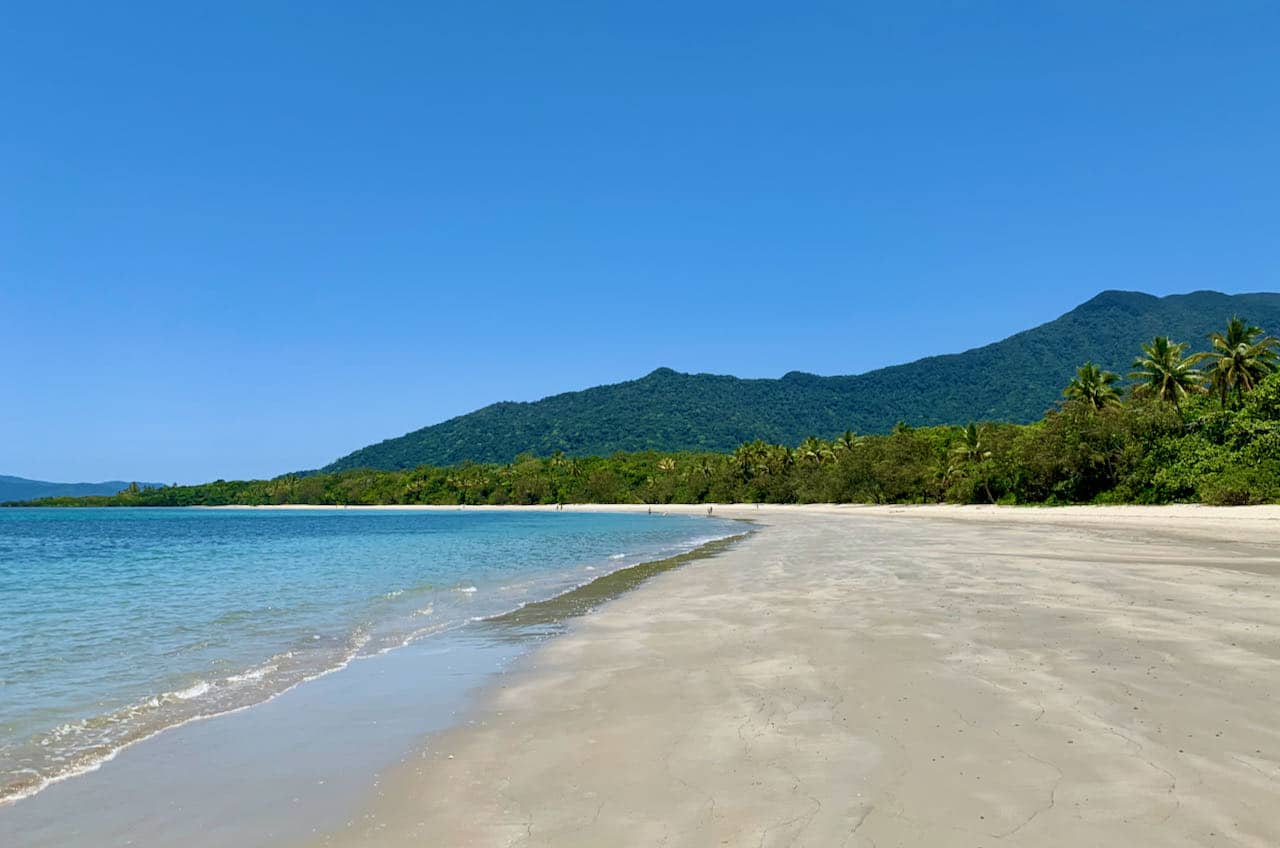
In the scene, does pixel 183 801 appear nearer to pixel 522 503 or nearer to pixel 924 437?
pixel 924 437

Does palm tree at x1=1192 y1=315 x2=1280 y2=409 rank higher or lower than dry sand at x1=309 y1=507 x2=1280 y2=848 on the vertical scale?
higher

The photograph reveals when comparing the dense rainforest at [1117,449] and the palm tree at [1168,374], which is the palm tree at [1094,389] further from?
the palm tree at [1168,374]

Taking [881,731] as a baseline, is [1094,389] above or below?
above

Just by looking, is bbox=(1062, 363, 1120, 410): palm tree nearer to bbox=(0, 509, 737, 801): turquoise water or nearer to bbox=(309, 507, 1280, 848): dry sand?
bbox=(0, 509, 737, 801): turquoise water

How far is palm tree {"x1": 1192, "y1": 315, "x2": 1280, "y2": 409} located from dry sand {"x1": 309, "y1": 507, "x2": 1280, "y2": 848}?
5180 centimetres

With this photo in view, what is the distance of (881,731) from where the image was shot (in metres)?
7.92

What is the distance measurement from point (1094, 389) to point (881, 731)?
74.6 metres

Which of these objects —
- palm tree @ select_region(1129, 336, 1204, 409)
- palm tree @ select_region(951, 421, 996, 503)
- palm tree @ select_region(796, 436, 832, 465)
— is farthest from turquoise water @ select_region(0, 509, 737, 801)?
palm tree @ select_region(796, 436, 832, 465)

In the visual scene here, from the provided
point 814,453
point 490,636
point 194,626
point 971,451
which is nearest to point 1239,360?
point 971,451

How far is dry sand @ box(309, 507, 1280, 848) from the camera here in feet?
18.9

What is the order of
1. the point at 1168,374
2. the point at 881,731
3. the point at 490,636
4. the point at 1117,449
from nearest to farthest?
the point at 881,731 → the point at 490,636 → the point at 1117,449 → the point at 1168,374

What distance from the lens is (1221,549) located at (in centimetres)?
2719

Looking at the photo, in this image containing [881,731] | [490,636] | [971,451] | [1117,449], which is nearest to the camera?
[881,731]

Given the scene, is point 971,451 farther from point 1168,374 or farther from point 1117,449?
point 1168,374
